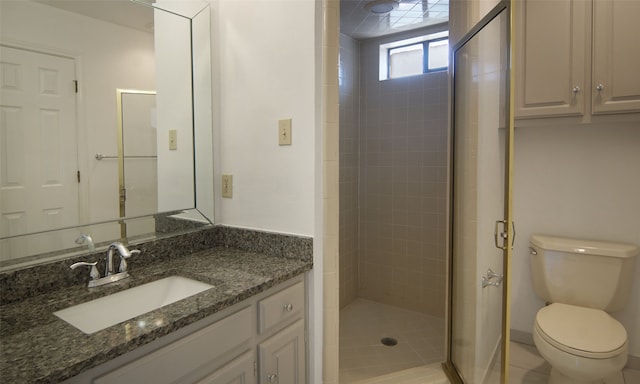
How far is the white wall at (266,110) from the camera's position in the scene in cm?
153

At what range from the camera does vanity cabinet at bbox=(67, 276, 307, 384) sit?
916 mm

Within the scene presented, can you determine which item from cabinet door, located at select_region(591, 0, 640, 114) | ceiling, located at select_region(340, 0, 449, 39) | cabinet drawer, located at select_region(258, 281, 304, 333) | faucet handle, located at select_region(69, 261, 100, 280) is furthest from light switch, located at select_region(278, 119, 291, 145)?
cabinet door, located at select_region(591, 0, 640, 114)

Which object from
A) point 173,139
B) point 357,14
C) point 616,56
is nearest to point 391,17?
point 357,14

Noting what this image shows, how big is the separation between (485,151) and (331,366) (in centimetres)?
121

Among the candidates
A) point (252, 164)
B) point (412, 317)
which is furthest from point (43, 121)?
point (412, 317)

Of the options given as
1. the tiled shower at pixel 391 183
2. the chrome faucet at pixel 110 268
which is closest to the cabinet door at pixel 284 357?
the chrome faucet at pixel 110 268

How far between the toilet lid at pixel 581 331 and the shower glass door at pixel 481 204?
12.8 inches

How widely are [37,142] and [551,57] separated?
240 cm

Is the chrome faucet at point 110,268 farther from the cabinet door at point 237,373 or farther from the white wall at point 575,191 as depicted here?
the white wall at point 575,191

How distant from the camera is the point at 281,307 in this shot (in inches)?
54.4

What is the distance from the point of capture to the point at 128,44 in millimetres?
1442

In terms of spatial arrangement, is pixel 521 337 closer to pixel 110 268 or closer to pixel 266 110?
pixel 266 110

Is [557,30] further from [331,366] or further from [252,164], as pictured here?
[331,366]

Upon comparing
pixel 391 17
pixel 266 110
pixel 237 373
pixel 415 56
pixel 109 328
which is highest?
pixel 391 17
